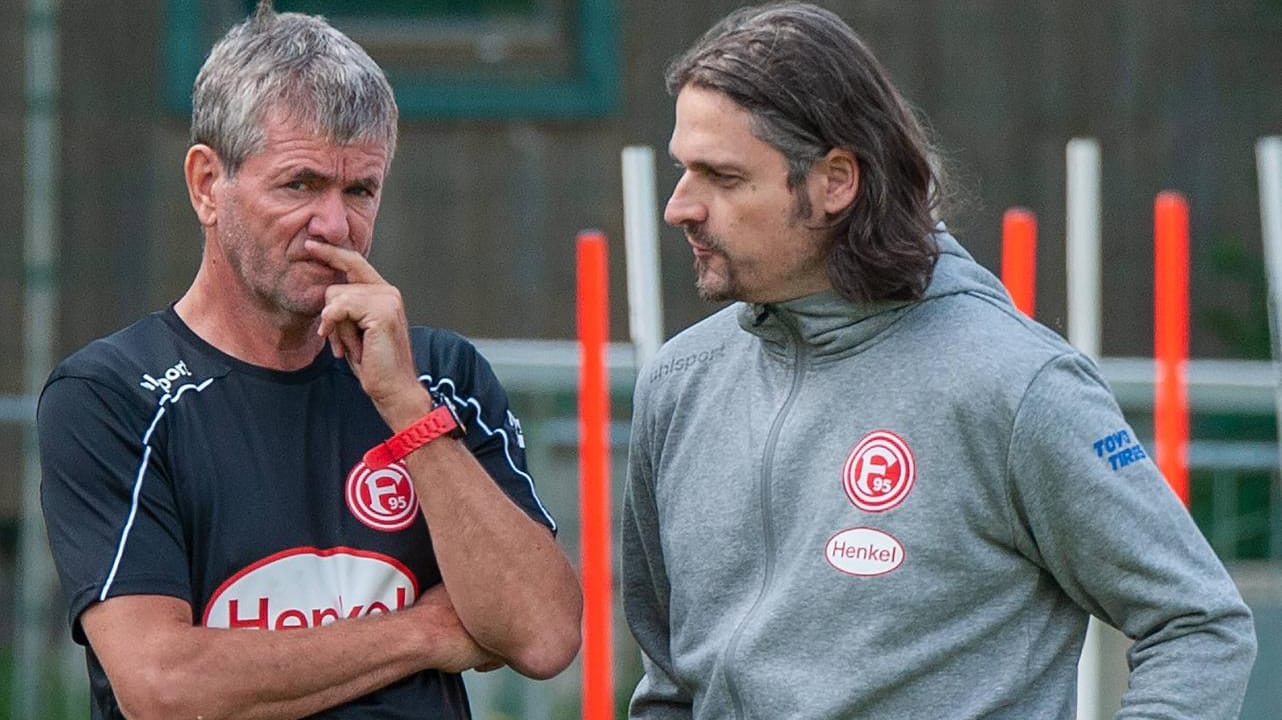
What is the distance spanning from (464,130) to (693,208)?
14.9 feet

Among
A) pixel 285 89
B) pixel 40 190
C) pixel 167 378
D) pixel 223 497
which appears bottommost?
pixel 40 190

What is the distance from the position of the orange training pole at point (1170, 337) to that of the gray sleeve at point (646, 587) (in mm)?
1658

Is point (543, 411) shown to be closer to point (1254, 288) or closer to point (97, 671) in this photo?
point (97, 671)

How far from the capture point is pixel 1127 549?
8.43ft

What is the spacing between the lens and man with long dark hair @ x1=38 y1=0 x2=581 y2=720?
8.91ft

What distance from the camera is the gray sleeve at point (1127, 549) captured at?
101 inches

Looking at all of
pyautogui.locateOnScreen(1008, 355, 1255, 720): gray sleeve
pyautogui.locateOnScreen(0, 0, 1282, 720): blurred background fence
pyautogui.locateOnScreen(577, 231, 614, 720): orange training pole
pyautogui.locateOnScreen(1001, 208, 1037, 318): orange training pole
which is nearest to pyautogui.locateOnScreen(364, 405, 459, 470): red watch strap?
pyautogui.locateOnScreen(1008, 355, 1255, 720): gray sleeve

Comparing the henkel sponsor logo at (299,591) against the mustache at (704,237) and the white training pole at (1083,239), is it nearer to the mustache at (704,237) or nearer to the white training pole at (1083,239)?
the mustache at (704,237)

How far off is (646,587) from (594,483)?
136cm

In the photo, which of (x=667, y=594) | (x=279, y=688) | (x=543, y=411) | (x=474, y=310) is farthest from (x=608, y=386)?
(x=279, y=688)

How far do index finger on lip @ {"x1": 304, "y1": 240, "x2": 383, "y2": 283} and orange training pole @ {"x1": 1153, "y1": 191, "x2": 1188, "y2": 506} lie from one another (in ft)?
6.55

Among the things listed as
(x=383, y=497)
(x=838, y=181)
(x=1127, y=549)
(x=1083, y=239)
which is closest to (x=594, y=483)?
(x=1083, y=239)

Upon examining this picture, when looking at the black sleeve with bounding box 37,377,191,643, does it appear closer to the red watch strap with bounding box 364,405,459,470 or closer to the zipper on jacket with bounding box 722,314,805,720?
the red watch strap with bounding box 364,405,459,470

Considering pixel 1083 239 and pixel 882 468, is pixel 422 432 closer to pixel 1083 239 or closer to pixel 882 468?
pixel 882 468
